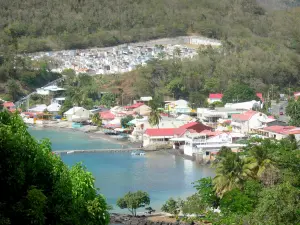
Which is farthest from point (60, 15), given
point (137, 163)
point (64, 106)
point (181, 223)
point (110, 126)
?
point (181, 223)

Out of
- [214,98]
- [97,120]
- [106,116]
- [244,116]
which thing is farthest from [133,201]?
[214,98]

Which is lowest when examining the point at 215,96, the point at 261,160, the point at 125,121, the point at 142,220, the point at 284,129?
the point at 142,220

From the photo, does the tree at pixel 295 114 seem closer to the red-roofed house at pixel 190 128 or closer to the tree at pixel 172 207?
the red-roofed house at pixel 190 128

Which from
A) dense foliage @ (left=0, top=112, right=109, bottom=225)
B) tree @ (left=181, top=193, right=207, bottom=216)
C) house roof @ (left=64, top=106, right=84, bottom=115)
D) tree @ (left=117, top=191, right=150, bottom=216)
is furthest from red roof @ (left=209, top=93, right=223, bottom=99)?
dense foliage @ (left=0, top=112, right=109, bottom=225)

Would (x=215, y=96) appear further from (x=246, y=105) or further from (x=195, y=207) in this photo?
(x=195, y=207)

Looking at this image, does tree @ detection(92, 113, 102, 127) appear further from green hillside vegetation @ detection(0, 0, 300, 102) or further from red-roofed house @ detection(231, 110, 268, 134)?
green hillside vegetation @ detection(0, 0, 300, 102)

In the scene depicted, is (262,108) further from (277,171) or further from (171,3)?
(171,3)
